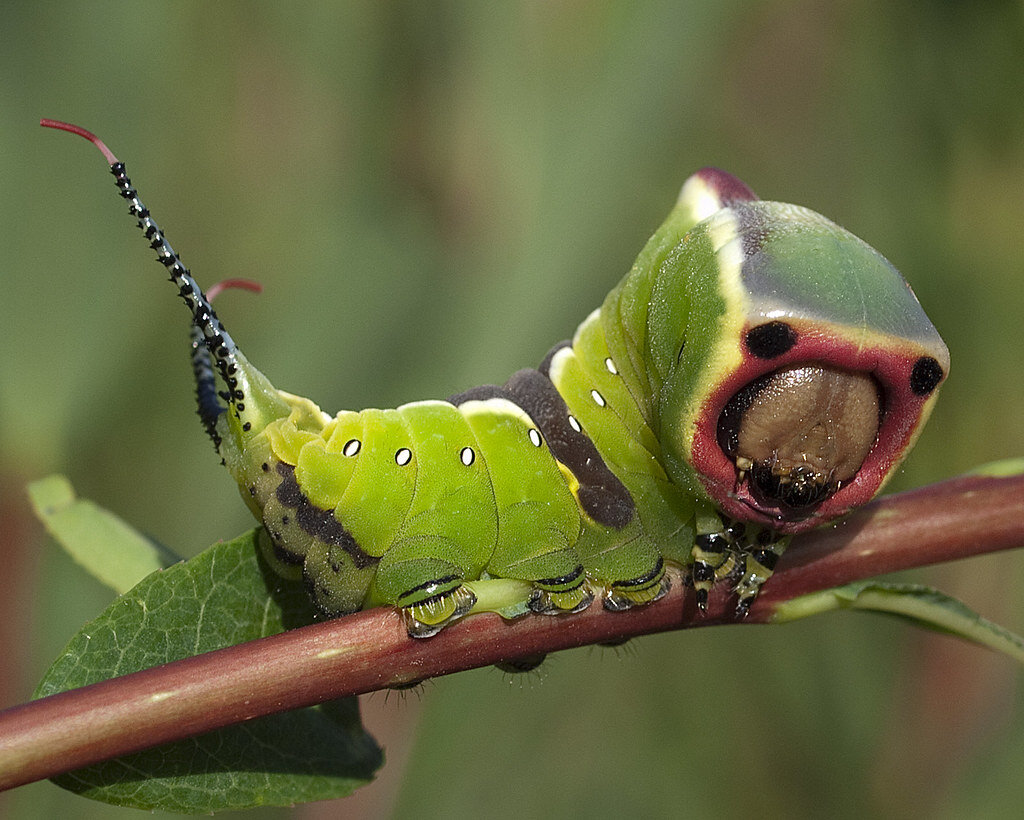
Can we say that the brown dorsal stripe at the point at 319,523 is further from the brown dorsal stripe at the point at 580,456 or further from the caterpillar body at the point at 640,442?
the brown dorsal stripe at the point at 580,456

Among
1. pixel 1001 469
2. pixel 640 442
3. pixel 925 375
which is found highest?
pixel 925 375

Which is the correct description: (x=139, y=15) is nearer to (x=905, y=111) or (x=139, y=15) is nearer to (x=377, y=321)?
(x=377, y=321)

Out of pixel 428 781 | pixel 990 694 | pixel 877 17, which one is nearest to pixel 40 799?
pixel 428 781

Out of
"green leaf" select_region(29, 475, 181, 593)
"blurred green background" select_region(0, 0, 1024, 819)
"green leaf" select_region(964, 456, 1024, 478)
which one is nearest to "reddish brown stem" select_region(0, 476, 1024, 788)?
"green leaf" select_region(964, 456, 1024, 478)

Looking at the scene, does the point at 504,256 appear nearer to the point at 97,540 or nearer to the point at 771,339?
the point at 97,540

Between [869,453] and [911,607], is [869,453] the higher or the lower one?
the higher one

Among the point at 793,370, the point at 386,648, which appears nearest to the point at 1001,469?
the point at 793,370
